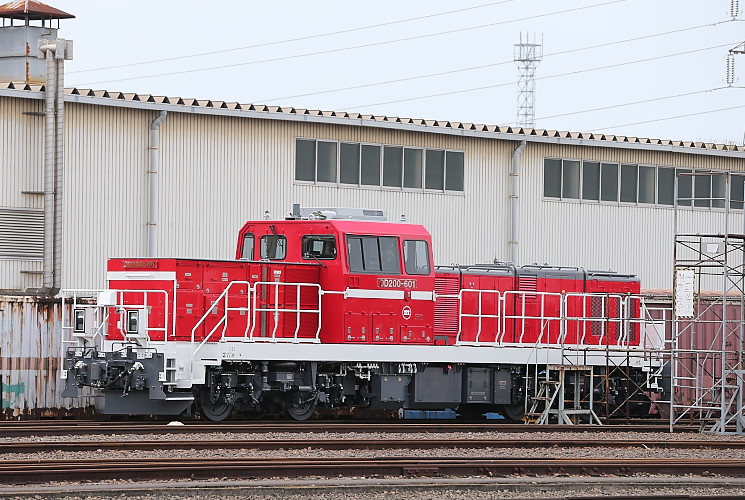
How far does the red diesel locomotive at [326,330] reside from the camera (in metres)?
21.3

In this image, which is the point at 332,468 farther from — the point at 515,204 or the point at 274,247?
the point at 515,204

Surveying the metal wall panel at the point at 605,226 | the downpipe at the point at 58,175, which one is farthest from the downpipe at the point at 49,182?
the metal wall panel at the point at 605,226

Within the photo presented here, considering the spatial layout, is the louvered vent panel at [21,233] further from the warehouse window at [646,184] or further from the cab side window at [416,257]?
the warehouse window at [646,184]

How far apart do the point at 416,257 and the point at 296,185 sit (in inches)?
269

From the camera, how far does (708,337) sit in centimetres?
2736

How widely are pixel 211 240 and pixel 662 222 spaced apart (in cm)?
1317

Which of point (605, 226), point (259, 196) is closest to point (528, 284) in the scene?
point (259, 196)

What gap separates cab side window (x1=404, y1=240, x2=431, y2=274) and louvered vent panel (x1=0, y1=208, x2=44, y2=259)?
808 cm

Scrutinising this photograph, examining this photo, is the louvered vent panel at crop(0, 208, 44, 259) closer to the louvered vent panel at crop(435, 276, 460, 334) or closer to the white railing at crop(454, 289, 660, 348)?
the louvered vent panel at crop(435, 276, 460, 334)

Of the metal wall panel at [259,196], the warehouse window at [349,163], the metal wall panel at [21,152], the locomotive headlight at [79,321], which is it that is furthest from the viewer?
the warehouse window at [349,163]

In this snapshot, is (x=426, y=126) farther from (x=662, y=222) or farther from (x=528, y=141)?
(x=662, y=222)

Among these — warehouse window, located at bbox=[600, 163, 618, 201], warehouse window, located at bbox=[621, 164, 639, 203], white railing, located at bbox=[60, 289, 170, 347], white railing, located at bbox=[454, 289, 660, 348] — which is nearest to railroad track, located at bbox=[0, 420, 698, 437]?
white railing, located at bbox=[60, 289, 170, 347]

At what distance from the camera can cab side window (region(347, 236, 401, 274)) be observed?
22.6 meters

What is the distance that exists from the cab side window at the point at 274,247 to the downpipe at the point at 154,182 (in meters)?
4.93
